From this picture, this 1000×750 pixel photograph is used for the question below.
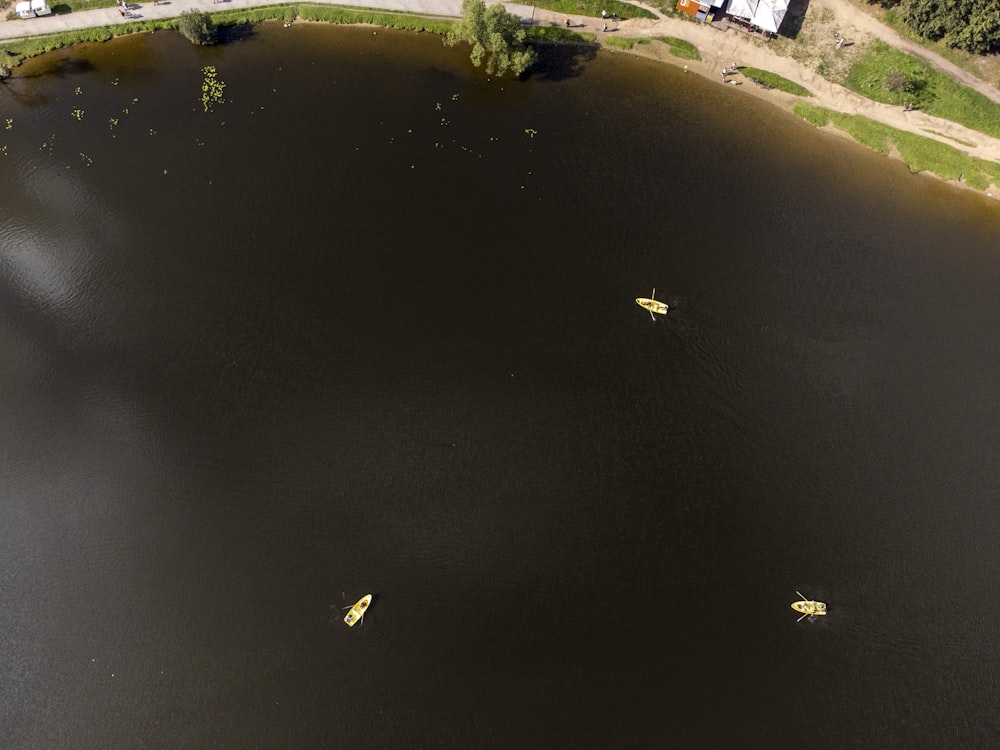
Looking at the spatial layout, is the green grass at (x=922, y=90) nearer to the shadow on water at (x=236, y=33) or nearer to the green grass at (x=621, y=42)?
the green grass at (x=621, y=42)

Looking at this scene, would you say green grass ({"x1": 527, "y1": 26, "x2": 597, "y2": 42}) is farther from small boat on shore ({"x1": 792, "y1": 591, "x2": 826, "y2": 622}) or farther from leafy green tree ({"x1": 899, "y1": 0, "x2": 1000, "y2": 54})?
small boat on shore ({"x1": 792, "y1": 591, "x2": 826, "y2": 622})

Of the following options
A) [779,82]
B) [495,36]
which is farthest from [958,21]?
[495,36]

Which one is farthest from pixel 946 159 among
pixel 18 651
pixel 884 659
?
pixel 18 651

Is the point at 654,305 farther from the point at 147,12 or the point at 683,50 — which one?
the point at 147,12

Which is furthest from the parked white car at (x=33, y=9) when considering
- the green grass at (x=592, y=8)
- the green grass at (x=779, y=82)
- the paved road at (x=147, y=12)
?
the green grass at (x=779, y=82)

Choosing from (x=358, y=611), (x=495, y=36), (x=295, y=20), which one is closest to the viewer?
(x=358, y=611)

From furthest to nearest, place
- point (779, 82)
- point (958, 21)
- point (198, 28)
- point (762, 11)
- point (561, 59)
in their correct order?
point (198, 28) → point (561, 59) → point (779, 82) → point (762, 11) → point (958, 21)

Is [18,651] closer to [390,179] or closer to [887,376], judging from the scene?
[390,179]

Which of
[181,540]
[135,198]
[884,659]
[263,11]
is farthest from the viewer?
[263,11]
